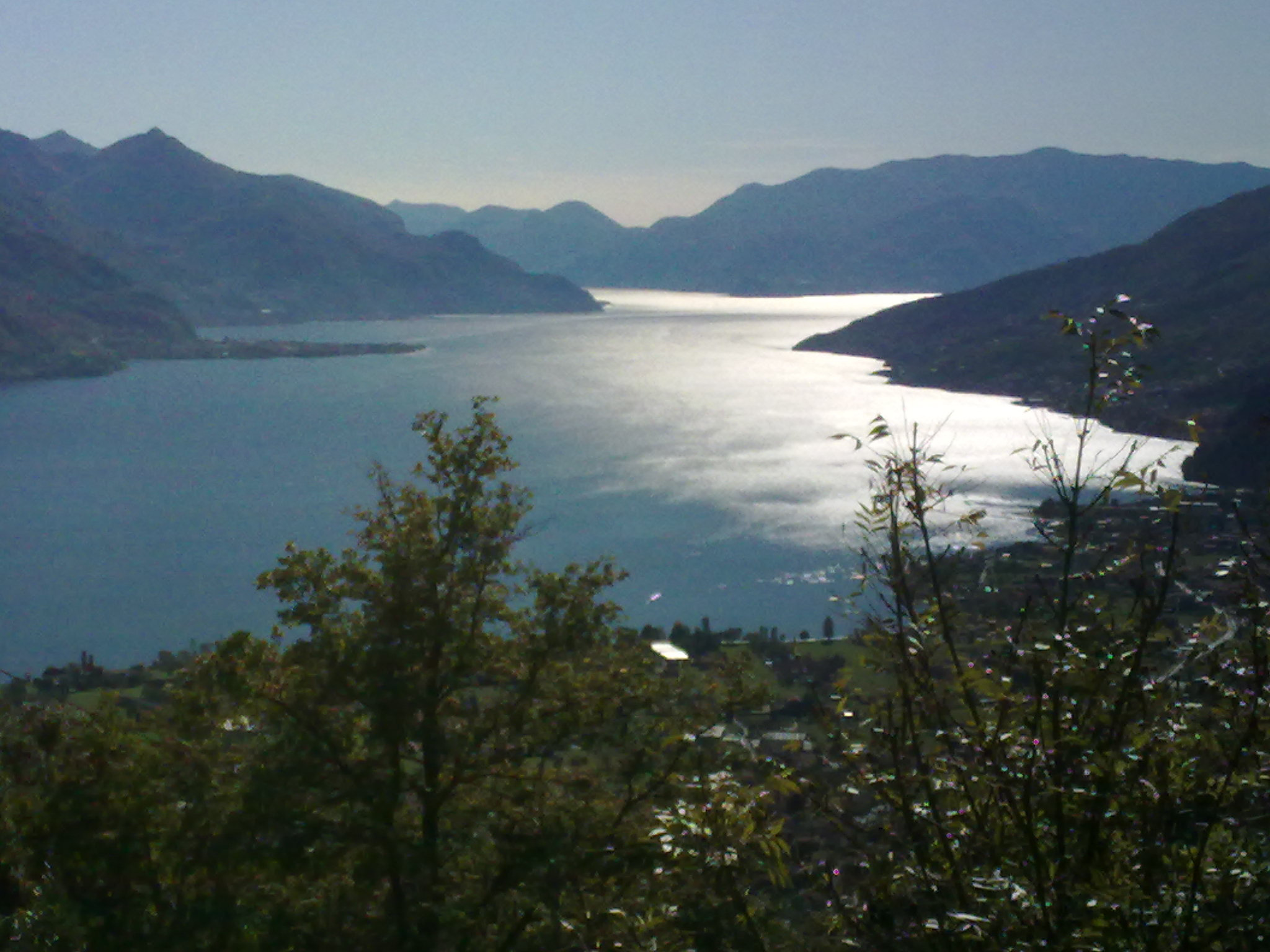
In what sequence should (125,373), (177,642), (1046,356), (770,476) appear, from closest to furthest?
(177,642) < (770,476) < (1046,356) < (125,373)

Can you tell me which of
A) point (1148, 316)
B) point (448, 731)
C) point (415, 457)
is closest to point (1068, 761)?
point (448, 731)

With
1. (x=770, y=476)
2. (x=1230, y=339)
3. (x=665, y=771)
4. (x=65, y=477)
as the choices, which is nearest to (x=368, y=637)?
(x=665, y=771)

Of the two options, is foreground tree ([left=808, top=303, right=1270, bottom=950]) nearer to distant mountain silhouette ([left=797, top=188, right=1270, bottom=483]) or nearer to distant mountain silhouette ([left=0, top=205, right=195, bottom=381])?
distant mountain silhouette ([left=797, top=188, right=1270, bottom=483])

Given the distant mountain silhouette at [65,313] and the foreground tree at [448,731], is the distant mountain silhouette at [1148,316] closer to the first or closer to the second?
the foreground tree at [448,731]

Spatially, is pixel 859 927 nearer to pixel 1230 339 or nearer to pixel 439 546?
pixel 439 546

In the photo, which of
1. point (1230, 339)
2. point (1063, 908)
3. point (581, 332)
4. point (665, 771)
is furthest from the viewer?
point (581, 332)

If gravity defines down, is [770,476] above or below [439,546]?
below

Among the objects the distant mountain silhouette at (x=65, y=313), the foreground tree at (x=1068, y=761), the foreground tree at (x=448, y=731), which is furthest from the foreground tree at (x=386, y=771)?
the distant mountain silhouette at (x=65, y=313)
